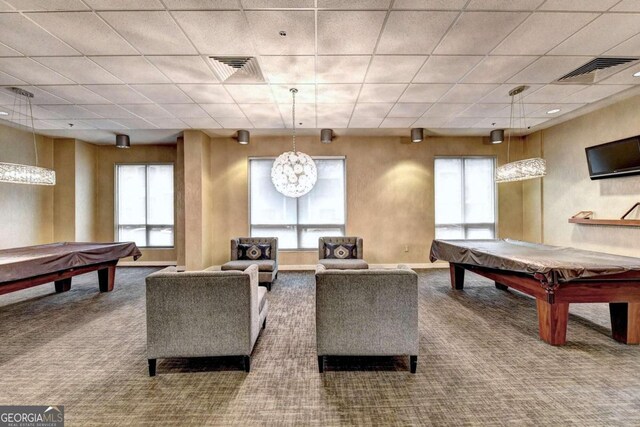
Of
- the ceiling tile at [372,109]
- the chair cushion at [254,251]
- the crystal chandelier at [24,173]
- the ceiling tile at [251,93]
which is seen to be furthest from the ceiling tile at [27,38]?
the ceiling tile at [372,109]

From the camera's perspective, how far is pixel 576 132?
18.3 ft

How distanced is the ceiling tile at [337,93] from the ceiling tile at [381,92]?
11 cm

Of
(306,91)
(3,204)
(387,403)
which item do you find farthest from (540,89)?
(3,204)

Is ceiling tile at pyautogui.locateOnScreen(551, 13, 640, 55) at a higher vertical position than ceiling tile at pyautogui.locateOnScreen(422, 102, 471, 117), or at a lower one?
lower

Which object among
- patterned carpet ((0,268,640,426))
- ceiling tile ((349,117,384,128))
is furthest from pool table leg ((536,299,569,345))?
ceiling tile ((349,117,384,128))

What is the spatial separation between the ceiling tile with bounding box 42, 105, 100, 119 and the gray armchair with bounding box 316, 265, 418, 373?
5.12 meters

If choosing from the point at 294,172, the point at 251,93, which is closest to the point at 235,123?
the point at 251,93

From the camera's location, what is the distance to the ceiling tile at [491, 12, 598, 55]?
2.55 m

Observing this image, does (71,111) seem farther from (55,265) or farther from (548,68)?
(548,68)

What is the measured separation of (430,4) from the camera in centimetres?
239

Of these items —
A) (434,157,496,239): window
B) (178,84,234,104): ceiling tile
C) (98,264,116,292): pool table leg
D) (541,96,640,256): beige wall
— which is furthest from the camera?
(434,157,496,239): window

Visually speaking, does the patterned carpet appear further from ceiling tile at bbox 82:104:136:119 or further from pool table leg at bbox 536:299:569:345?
ceiling tile at bbox 82:104:136:119

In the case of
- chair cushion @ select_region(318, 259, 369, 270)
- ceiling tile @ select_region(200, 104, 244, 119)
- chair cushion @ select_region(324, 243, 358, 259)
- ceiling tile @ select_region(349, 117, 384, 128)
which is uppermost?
ceiling tile @ select_region(349, 117, 384, 128)

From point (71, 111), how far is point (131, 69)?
237 centimetres
